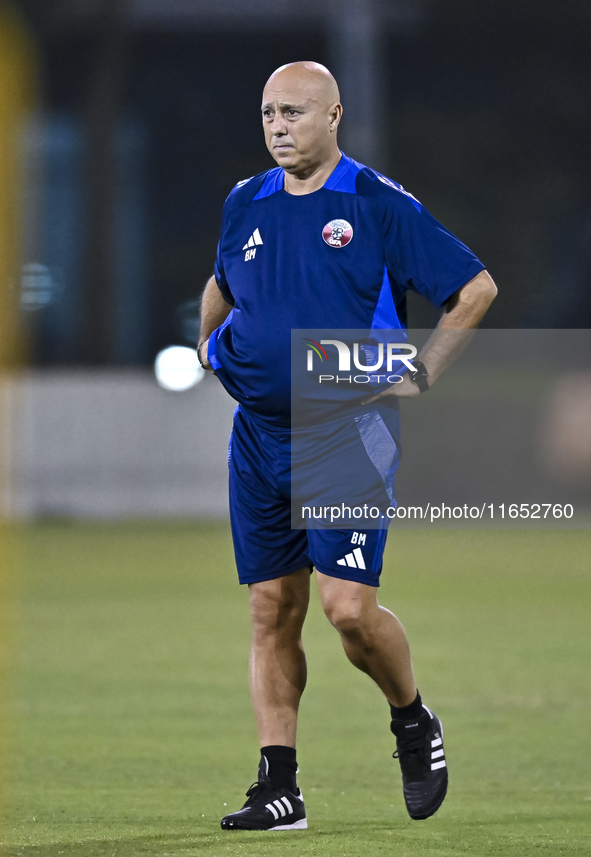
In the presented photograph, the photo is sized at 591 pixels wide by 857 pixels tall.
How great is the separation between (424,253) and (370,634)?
1.25 meters

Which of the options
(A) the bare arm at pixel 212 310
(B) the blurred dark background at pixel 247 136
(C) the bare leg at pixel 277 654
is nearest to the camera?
(C) the bare leg at pixel 277 654

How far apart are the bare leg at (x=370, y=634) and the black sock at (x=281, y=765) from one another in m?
0.38

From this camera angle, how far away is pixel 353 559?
15.8 ft

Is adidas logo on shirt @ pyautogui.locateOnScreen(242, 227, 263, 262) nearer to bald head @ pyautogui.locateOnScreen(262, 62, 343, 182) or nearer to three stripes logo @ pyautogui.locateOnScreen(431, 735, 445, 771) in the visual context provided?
bald head @ pyautogui.locateOnScreen(262, 62, 343, 182)

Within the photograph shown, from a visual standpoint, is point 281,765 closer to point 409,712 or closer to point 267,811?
point 267,811

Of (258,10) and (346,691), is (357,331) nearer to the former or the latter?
(346,691)

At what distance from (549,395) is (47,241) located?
6.80 metres

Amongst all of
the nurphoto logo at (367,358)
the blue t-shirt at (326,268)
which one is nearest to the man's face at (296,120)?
the blue t-shirt at (326,268)

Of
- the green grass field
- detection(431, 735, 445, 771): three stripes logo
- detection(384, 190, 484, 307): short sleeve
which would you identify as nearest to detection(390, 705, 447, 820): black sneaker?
detection(431, 735, 445, 771): three stripes logo

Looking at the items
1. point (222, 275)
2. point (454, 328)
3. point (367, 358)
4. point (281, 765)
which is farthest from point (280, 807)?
point (222, 275)

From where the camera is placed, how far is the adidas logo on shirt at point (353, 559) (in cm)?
482

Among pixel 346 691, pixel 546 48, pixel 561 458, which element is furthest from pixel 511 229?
pixel 346 691

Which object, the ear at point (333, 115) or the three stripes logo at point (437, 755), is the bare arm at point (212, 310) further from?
the three stripes logo at point (437, 755)

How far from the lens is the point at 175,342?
63.9 feet
